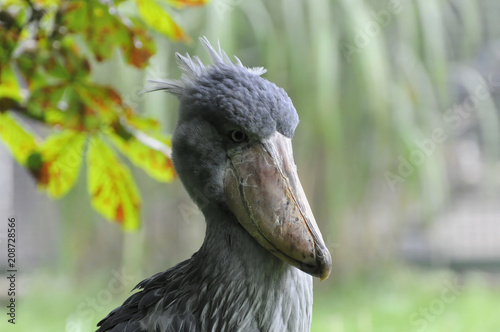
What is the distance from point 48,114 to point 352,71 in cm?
130

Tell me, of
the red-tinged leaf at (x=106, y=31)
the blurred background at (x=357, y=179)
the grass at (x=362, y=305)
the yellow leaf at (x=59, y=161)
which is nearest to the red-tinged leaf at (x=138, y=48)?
the red-tinged leaf at (x=106, y=31)

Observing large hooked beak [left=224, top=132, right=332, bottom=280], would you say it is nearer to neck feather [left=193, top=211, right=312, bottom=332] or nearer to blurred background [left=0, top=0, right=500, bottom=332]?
neck feather [left=193, top=211, right=312, bottom=332]

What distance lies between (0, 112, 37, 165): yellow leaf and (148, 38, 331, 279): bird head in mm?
174

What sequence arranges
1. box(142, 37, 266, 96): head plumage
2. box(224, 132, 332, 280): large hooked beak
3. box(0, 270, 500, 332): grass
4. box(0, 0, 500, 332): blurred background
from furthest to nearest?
1. box(0, 270, 500, 332): grass
2. box(0, 0, 500, 332): blurred background
3. box(142, 37, 266, 96): head plumage
4. box(224, 132, 332, 280): large hooked beak

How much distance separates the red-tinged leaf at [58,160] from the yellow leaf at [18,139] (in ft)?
0.05

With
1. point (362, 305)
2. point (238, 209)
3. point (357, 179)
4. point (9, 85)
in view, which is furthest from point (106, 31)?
point (362, 305)

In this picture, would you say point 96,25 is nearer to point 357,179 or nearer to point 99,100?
point 99,100

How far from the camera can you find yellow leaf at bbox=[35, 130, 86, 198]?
2.14 feet

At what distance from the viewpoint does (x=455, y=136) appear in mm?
2381

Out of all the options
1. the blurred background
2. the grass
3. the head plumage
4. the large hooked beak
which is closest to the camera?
the large hooked beak

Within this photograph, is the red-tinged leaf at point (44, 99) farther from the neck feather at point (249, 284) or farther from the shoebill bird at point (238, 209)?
the neck feather at point (249, 284)

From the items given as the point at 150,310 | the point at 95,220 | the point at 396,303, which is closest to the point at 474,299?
the point at 396,303

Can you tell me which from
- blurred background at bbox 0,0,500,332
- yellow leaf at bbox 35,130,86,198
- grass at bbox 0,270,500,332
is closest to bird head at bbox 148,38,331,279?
yellow leaf at bbox 35,130,86,198

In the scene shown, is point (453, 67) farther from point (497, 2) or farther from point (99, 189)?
point (99, 189)
